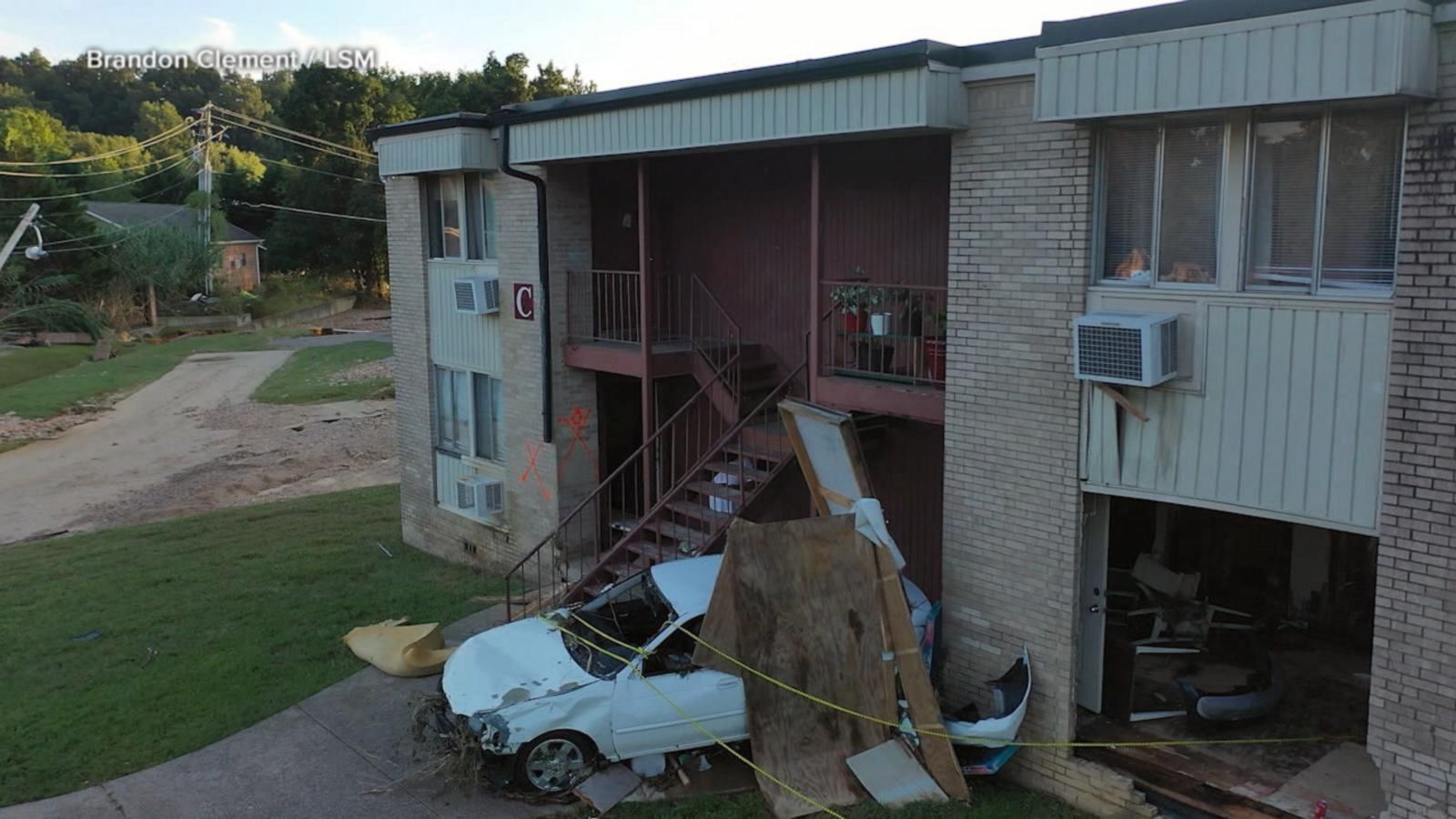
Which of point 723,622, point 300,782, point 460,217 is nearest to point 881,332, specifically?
point 723,622

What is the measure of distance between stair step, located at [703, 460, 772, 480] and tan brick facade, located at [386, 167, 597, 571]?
273 cm

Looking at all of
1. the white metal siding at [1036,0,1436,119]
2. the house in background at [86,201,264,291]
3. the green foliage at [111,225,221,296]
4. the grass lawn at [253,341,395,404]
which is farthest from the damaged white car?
the house in background at [86,201,264,291]

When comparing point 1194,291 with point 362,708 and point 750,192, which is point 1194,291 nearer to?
point 750,192

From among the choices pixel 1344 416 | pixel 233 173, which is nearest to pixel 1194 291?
pixel 1344 416

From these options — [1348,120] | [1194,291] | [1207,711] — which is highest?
[1348,120]

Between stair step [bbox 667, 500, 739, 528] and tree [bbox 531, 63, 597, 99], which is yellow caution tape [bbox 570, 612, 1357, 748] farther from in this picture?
tree [bbox 531, 63, 597, 99]

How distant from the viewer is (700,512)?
11516 mm

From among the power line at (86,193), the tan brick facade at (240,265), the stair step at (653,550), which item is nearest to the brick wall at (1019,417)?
the stair step at (653,550)

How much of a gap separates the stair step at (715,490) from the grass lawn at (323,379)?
25.8m

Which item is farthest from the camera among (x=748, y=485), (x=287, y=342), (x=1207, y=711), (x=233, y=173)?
(x=233, y=173)

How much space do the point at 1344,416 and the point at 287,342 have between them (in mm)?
52905

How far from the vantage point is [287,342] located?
5322cm

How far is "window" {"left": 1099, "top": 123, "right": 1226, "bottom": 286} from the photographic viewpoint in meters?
7.42

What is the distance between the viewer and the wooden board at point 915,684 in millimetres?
8281
